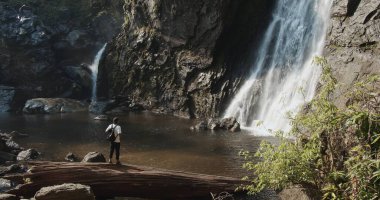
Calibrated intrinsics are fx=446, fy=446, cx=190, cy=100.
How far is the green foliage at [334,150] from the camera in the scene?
10578mm

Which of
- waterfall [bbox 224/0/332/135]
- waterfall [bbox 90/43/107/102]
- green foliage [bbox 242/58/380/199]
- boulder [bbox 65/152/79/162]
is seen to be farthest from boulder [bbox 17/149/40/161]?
waterfall [bbox 90/43/107/102]

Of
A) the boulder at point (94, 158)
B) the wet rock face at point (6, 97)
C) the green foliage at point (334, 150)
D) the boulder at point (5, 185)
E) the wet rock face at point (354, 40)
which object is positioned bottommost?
the boulder at point (5, 185)

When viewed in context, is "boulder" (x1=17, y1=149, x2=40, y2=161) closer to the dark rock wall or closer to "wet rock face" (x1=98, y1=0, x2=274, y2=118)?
"wet rock face" (x1=98, y1=0, x2=274, y2=118)

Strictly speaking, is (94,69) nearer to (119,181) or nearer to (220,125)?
(220,125)

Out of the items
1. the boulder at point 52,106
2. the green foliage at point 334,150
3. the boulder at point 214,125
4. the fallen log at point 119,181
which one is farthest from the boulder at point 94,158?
the boulder at point 52,106

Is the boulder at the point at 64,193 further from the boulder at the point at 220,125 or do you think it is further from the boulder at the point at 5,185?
the boulder at the point at 220,125

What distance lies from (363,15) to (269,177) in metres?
21.9

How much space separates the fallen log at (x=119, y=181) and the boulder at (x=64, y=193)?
1056mm

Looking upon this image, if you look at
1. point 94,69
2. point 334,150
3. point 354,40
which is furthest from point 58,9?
point 334,150

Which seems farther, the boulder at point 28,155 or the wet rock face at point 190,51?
the wet rock face at point 190,51

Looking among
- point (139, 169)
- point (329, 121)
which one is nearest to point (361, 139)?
point (329, 121)

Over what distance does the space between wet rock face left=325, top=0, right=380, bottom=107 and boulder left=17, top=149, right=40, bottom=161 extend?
19723 mm

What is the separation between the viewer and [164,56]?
50469 millimetres

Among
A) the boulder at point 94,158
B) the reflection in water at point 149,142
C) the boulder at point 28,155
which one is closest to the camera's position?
the boulder at point 94,158
